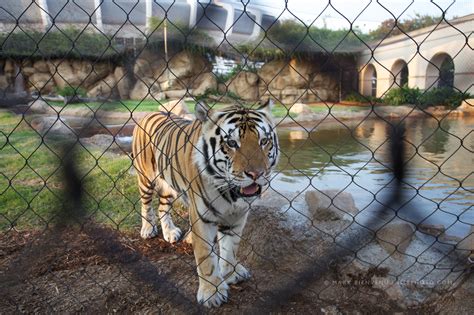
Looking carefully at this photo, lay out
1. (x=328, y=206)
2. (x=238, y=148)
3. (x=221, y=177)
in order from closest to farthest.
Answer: (x=238, y=148)
(x=221, y=177)
(x=328, y=206)

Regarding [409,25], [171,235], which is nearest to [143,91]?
[171,235]

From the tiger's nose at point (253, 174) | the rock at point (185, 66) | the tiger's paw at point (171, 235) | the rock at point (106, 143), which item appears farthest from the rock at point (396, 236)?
the rock at point (185, 66)

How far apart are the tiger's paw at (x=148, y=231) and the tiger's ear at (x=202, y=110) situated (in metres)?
1.12

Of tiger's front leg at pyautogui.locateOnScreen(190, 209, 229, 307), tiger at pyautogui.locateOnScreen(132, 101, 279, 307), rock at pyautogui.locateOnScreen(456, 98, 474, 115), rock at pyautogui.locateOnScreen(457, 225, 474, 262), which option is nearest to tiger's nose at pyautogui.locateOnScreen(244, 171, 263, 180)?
tiger at pyautogui.locateOnScreen(132, 101, 279, 307)

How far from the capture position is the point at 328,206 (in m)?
2.19

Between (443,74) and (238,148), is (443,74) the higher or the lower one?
the higher one

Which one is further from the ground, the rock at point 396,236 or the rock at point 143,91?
the rock at point 143,91

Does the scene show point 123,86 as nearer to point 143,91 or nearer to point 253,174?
point 143,91

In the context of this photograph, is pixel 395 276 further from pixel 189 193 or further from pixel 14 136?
pixel 14 136

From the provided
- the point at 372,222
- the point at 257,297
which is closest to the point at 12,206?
the point at 257,297

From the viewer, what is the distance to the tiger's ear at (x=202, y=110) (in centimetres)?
165

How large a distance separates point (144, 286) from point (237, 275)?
1.46ft

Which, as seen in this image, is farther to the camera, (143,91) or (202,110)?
(143,91)

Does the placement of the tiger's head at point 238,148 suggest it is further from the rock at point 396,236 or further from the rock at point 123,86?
the rock at point 396,236
